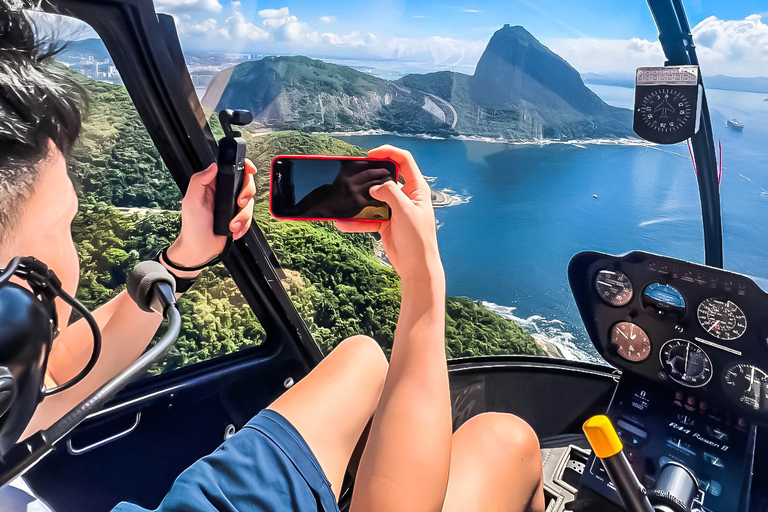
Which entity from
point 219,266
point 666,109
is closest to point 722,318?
point 666,109

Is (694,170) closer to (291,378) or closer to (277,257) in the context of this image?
(277,257)

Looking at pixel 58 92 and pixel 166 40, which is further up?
pixel 166 40

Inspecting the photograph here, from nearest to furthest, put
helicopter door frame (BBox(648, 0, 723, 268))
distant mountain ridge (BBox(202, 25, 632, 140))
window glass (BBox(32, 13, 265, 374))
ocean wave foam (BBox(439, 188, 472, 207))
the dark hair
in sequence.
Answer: the dark hair → window glass (BBox(32, 13, 265, 374)) → helicopter door frame (BBox(648, 0, 723, 268)) → distant mountain ridge (BBox(202, 25, 632, 140)) → ocean wave foam (BBox(439, 188, 472, 207))

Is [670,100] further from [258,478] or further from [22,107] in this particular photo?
[22,107]

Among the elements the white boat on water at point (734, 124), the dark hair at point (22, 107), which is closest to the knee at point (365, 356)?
the dark hair at point (22, 107)

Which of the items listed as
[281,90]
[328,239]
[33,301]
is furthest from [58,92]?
[328,239]

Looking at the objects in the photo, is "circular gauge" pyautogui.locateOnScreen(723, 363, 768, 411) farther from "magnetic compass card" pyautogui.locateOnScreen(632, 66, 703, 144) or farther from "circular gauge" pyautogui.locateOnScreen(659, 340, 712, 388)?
→ "magnetic compass card" pyautogui.locateOnScreen(632, 66, 703, 144)

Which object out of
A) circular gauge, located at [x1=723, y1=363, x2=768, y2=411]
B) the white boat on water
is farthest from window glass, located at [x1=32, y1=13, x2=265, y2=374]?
the white boat on water
